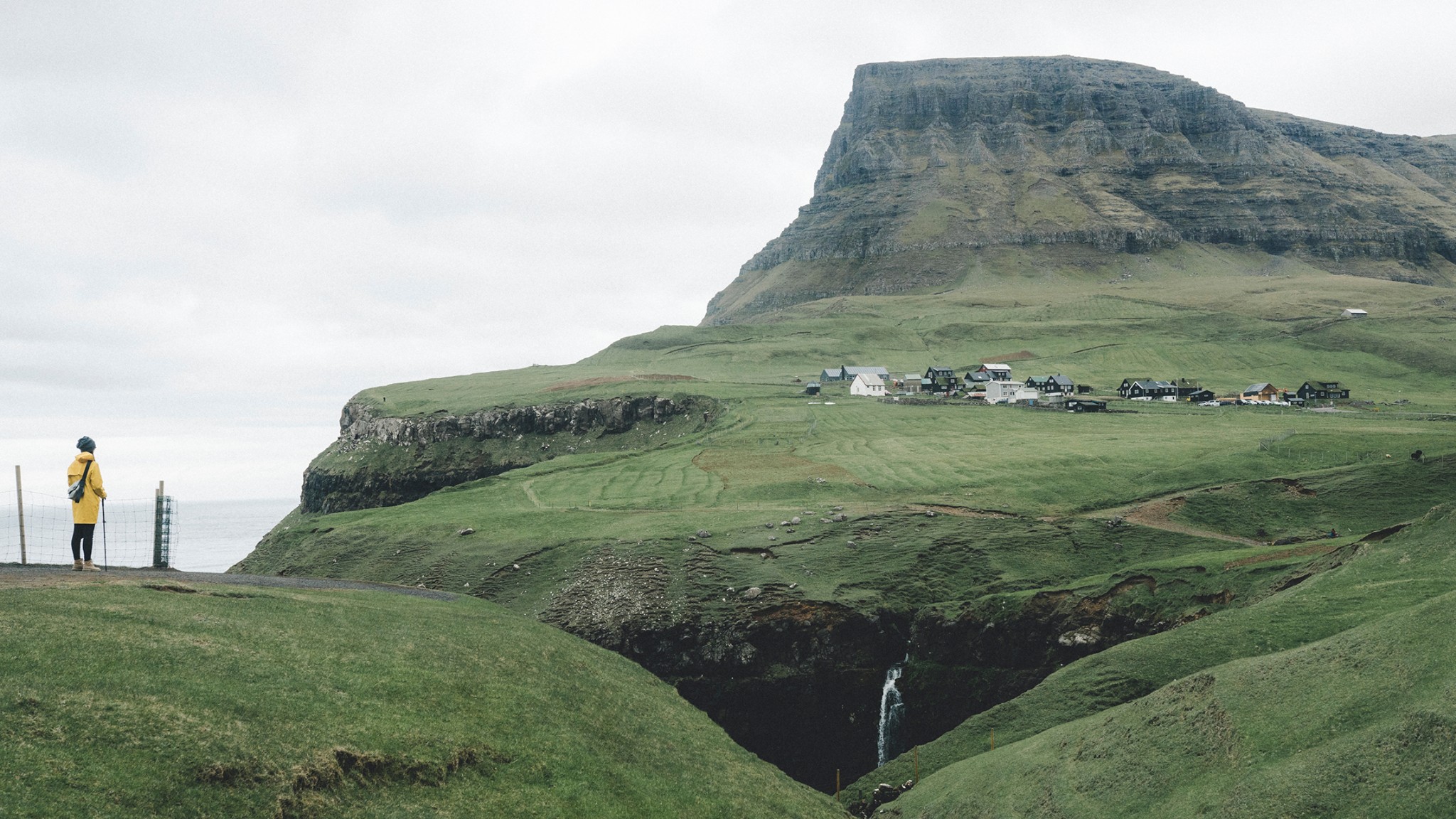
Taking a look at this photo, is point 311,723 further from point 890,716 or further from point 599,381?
point 599,381

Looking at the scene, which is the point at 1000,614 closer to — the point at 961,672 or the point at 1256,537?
the point at 961,672

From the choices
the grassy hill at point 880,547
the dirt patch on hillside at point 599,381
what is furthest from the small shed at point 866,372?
the grassy hill at point 880,547

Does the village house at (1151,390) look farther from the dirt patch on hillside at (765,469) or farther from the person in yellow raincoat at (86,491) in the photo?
the person in yellow raincoat at (86,491)

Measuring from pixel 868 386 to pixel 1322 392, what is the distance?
66.2 m

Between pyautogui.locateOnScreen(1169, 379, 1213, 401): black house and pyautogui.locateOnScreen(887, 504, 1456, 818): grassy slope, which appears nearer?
pyautogui.locateOnScreen(887, 504, 1456, 818): grassy slope

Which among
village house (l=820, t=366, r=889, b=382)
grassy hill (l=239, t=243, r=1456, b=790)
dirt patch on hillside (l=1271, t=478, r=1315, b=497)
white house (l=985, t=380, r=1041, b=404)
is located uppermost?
village house (l=820, t=366, r=889, b=382)

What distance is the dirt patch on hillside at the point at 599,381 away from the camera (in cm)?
13800

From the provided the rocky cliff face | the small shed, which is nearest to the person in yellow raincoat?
the rocky cliff face

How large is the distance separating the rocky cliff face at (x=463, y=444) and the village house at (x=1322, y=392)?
8973cm

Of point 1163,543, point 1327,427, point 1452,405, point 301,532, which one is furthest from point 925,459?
point 1452,405

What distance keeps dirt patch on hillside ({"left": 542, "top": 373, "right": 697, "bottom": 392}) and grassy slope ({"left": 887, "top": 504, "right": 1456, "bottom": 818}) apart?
353ft

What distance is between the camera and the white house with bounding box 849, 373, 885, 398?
145875 millimetres

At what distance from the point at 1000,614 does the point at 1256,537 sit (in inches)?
812

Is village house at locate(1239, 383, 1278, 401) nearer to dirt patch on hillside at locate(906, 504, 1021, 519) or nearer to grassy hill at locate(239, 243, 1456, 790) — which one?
grassy hill at locate(239, 243, 1456, 790)
